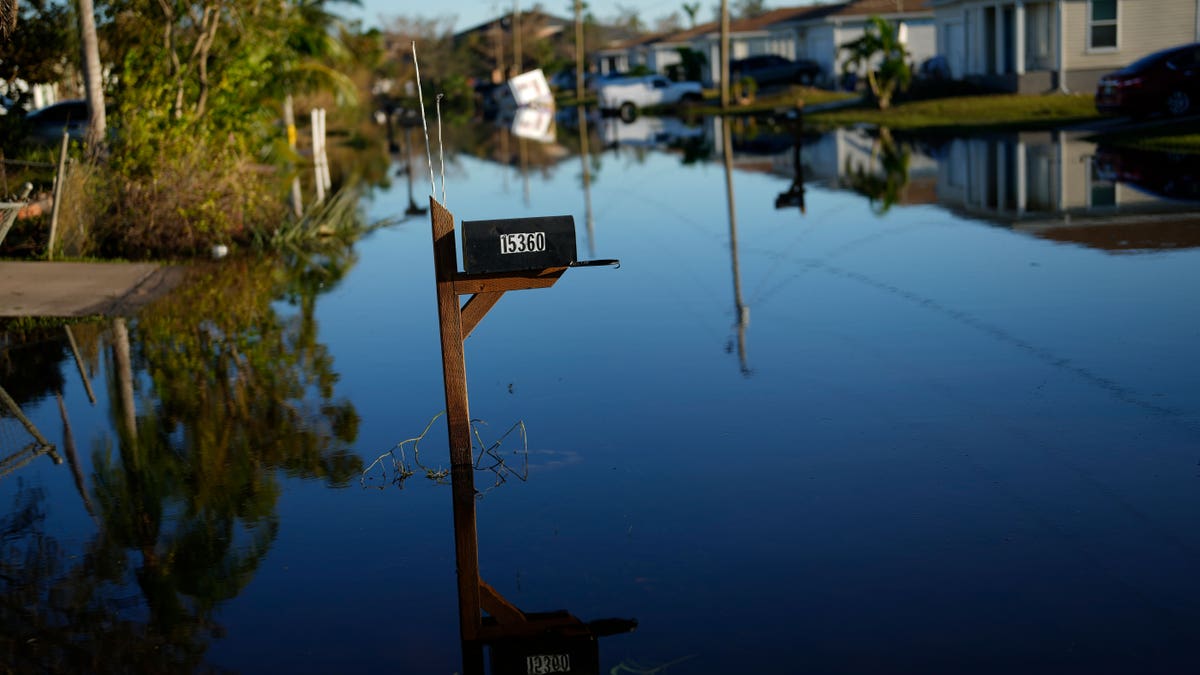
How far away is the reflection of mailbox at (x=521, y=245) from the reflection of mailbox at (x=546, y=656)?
2.30 meters

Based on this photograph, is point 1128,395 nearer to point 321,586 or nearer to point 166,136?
point 321,586

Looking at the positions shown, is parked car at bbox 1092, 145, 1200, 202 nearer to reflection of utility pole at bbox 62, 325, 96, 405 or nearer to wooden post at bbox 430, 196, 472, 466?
reflection of utility pole at bbox 62, 325, 96, 405

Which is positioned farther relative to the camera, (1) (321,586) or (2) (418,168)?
(2) (418,168)

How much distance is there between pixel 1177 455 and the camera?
295 inches

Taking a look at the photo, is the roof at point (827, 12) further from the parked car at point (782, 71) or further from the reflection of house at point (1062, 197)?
the reflection of house at point (1062, 197)

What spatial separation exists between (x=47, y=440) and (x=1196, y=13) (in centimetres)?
3697

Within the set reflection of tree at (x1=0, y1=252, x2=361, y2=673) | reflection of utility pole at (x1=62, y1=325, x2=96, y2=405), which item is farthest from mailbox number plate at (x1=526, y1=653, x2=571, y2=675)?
reflection of utility pole at (x1=62, y1=325, x2=96, y2=405)

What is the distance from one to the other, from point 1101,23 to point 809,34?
25.0 meters

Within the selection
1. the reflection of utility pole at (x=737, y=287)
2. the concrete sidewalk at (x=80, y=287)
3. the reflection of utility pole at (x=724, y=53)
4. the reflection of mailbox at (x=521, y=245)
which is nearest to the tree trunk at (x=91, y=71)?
the concrete sidewalk at (x=80, y=287)

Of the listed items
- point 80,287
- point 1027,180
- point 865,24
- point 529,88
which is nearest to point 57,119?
point 80,287

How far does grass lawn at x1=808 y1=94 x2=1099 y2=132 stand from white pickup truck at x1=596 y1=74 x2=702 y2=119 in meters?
17.7

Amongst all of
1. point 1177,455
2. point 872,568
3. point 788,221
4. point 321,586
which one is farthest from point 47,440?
point 788,221

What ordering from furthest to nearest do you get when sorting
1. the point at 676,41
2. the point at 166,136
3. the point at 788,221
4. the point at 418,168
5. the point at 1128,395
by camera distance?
the point at 676,41 < the point at 418,168 < the point at 788,221 < the point at 166,136 < the point at 1128,395

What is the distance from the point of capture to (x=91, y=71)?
61.9 ft
